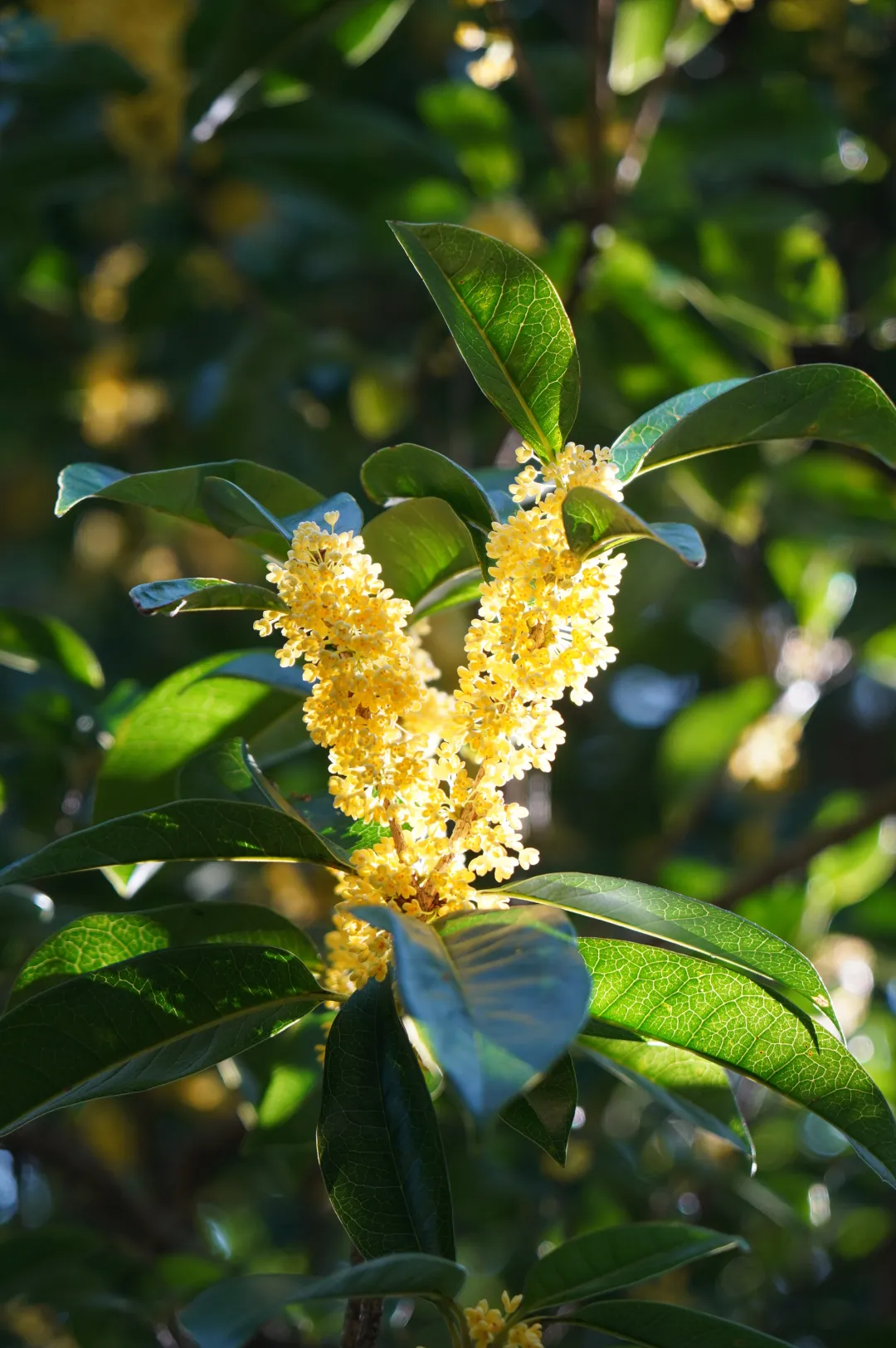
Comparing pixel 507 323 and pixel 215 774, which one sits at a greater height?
pixel 507 323

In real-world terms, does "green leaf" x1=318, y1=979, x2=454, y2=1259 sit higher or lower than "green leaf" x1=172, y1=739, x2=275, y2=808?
lower

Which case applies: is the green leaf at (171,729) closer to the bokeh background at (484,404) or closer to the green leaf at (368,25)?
the bokeh background at (484,404)

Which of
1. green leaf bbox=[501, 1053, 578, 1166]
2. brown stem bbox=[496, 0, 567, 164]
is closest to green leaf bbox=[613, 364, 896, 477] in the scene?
green leaf bbox=[501, 1053, 578, 1166]

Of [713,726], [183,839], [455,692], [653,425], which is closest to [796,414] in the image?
[653,425]

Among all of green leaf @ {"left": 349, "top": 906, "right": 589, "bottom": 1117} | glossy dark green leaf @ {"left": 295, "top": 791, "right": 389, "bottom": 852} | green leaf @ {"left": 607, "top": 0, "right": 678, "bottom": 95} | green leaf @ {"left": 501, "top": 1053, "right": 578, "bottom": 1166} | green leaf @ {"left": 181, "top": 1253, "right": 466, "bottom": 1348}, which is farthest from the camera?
green leaf @ {"left": 607, "top": 0, "right": 678, "bottom": 95}

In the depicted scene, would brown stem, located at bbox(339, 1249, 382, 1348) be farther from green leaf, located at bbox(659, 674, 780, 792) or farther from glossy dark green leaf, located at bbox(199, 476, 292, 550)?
green leaf, located at bbox(659, 674, 780, 792)

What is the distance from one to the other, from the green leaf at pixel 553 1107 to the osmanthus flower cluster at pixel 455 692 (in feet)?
0.50

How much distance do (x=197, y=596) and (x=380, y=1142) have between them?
1.49ft

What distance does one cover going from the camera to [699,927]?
880mm

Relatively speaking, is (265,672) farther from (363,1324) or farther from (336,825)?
(363,1324)

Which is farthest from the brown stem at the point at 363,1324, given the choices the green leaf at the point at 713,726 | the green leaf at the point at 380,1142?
the green leaf at the point at 713,726

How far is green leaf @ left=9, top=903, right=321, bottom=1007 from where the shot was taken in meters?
1.05

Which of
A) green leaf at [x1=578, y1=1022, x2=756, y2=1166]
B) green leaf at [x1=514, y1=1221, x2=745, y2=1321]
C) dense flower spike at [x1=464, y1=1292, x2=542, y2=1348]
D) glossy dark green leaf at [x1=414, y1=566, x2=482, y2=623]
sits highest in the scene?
glossy dark green leaf at [x1=414, y1=566, x2=482, y2=623]

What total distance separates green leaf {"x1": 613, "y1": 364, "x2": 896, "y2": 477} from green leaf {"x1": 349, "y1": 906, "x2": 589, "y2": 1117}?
0.40 metres
